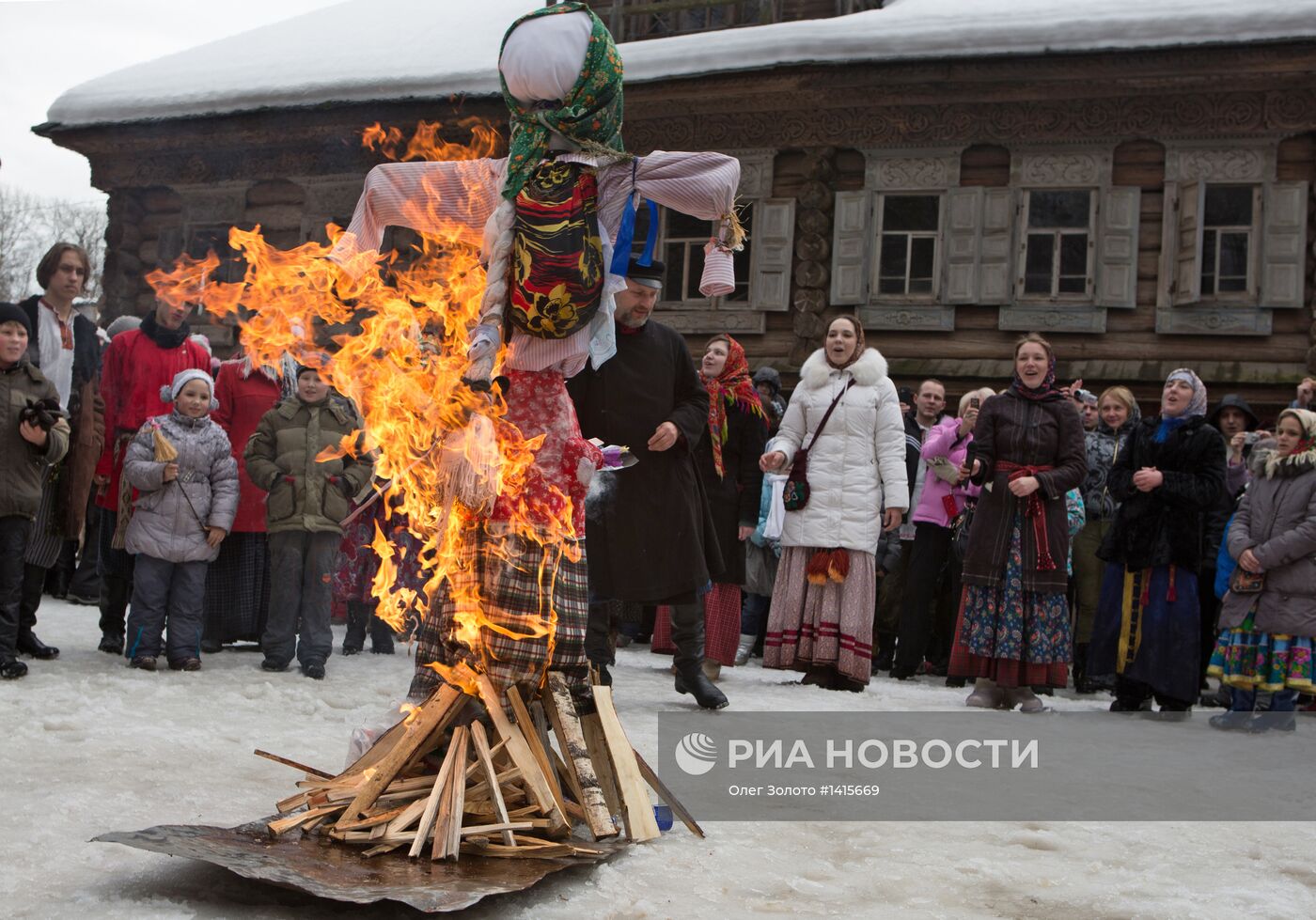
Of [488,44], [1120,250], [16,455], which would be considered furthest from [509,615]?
[488,44]

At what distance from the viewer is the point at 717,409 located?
785 cm

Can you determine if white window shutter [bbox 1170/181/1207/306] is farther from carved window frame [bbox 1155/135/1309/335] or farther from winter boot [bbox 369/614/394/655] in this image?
winter boot [bbox 369/614/394/655]

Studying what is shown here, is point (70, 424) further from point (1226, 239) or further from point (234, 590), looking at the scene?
point (1226, 239)

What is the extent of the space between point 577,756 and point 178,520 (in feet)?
13.5

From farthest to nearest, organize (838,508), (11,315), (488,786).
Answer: (838,508) < (11,315) < (488,786)

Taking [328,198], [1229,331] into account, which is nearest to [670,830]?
[1229,331]

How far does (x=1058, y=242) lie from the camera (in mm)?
15078

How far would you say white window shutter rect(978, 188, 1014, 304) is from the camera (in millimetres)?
15047

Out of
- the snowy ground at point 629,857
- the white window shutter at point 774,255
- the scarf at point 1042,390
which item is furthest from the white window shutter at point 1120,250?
the snowy ground at point 629,857

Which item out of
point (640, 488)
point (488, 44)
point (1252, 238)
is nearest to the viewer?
point (640, 488)

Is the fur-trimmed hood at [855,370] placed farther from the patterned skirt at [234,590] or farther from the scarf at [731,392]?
the patterned skirt at [234,590]

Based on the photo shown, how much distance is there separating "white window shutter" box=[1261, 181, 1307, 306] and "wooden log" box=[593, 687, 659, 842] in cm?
1231

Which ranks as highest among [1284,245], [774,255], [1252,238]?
[1252,238]

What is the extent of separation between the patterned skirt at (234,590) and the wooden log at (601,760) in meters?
4.38
